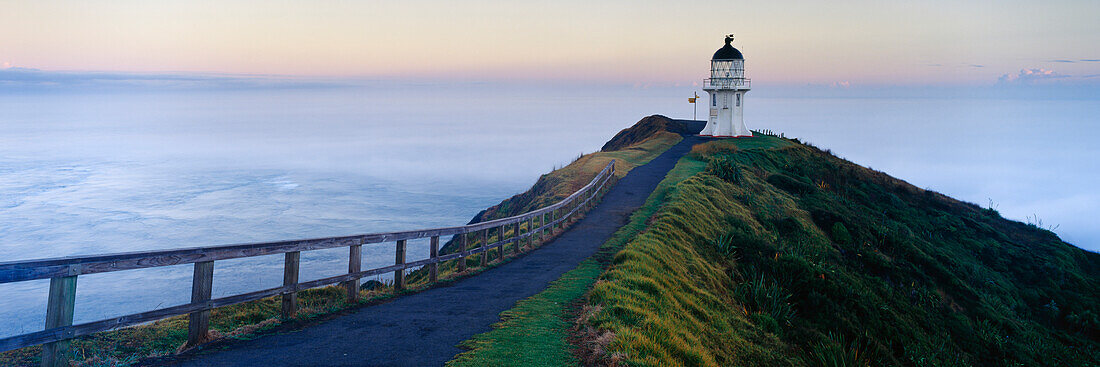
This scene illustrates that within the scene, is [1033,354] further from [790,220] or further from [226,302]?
[226,302]

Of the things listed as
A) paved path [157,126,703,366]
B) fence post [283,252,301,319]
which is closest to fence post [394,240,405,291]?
paved path [157,126,703,366]

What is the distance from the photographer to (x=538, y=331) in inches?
319

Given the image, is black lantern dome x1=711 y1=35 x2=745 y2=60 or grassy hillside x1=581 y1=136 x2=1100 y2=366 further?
black lantern dome x1=711 y1=35 x2=745 y2=60

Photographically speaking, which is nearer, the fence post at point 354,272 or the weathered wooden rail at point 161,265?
the weathered wooden rail at point 161,265

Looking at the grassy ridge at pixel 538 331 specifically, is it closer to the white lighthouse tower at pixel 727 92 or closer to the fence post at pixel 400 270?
the fence post at pixel 400 270

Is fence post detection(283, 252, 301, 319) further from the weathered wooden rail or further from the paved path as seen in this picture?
the paved path

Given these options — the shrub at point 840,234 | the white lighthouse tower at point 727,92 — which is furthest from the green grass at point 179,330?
the white lighthouse tower at point 727,92

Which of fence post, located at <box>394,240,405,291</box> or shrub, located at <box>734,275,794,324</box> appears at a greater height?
fence post, located at <box>394,240,405,291</box>

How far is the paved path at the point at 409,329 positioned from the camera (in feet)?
22.4

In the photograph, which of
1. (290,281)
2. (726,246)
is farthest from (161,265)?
(726,246)

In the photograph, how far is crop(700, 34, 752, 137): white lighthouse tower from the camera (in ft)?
174

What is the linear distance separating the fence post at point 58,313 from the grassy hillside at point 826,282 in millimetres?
5295

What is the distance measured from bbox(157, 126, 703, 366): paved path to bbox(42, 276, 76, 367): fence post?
3.26ft

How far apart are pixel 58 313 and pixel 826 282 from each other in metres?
15.0
